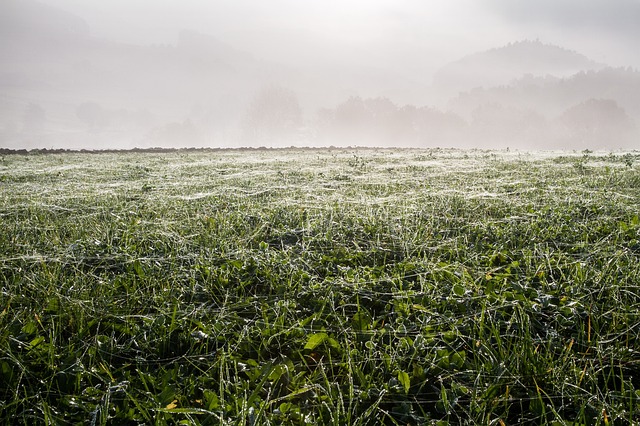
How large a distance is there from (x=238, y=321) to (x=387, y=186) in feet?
21.4

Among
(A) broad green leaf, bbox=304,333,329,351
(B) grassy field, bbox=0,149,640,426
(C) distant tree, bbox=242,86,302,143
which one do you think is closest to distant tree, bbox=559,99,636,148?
(C) distant tree, bbox=242,86,302,143

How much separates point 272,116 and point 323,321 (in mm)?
129470

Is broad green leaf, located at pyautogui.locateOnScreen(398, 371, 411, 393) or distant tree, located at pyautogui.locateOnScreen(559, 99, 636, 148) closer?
broad green leaf, located at pyautogui.locateOnScreen(398, 371, 411, 393)

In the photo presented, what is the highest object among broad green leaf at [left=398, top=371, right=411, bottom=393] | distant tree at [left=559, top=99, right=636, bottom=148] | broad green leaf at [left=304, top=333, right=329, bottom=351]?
distant tree at [left=559, top=99, right=636, bottom=148]

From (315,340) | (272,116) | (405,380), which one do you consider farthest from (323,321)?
(272,116)

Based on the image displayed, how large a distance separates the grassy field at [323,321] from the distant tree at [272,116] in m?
125

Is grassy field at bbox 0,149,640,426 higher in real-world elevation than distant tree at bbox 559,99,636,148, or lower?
lower

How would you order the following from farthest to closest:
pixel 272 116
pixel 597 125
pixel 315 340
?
pixel 597 125 < pixel 272 116 < pixel 315 340

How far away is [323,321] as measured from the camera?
8.35ft

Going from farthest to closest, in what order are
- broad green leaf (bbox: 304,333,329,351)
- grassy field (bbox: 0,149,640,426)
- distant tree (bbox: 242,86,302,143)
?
distant tree (bbox: 242,86,302,143) < broad green leaf (bbox: 304,333,329,351) < grassy field (bbox: 0,149,640,426)

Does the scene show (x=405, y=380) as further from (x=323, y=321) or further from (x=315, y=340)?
(x=323, y=321)

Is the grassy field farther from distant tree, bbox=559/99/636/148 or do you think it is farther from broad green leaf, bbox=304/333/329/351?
distant tree, bbox=559/99/636/148

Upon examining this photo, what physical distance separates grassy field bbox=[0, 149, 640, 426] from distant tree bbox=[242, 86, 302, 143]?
124705 mm

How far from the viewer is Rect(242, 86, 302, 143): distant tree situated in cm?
12562
